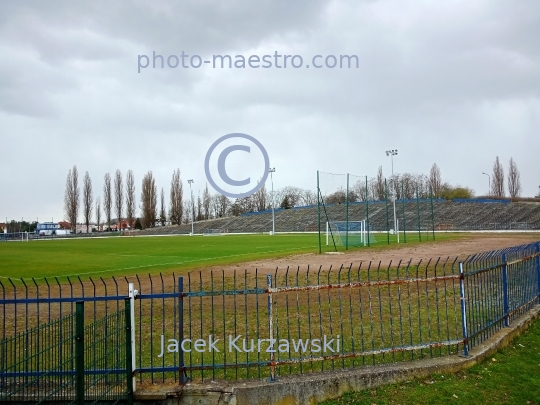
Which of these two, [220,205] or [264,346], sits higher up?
[220,205]

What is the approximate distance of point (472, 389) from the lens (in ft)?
19.1

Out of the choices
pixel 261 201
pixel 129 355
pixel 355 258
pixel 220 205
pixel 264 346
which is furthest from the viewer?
pixel 220 205

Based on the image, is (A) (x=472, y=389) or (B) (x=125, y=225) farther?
(B) (x=125, y=225)

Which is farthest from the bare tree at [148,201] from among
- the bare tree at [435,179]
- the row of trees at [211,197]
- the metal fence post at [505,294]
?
the metal fence post at [505,294]

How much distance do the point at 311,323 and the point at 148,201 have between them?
89.0 metres

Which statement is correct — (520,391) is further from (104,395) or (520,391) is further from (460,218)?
(460,218)

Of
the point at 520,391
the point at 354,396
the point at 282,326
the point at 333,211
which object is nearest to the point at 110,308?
the point at 282,326

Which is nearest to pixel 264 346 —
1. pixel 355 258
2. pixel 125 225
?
pixel 355 258

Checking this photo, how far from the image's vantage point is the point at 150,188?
9275 cm

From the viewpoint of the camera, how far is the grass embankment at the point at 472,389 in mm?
5574

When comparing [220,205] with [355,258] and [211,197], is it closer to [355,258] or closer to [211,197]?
[211,197]

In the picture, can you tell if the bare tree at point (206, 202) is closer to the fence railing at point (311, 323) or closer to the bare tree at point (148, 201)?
the bare tree at point (148, 201)

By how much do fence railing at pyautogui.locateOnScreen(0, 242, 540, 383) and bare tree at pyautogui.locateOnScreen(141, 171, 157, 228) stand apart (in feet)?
269

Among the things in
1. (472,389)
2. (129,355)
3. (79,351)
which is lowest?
(472,389)
